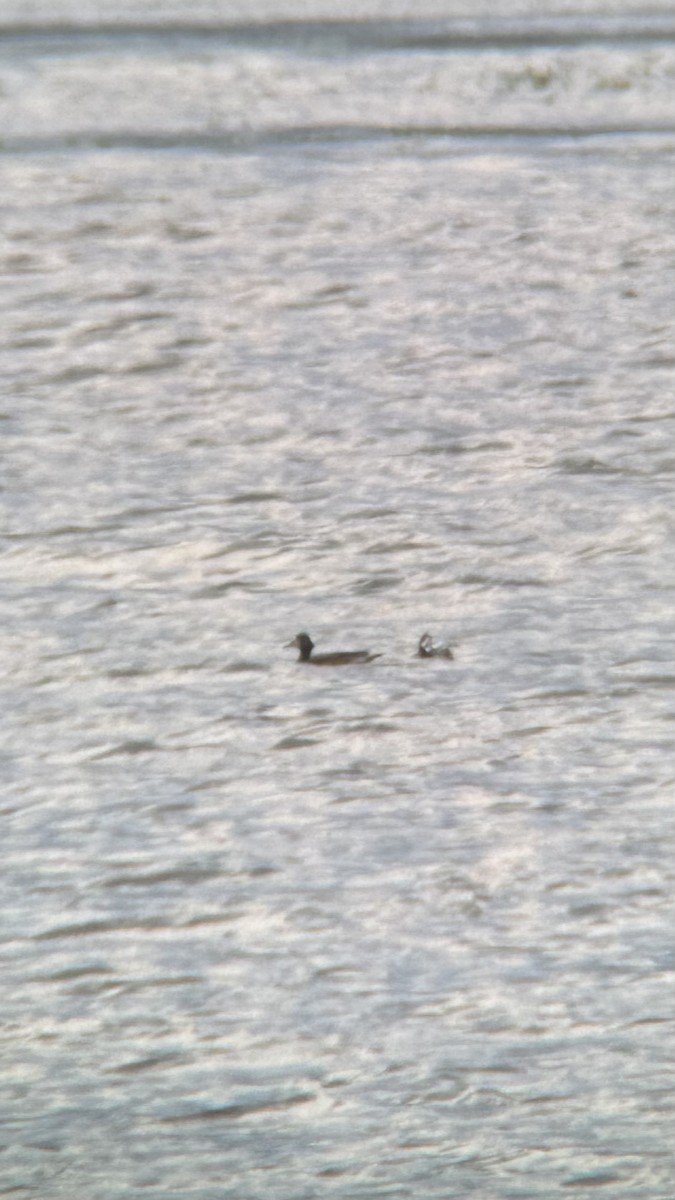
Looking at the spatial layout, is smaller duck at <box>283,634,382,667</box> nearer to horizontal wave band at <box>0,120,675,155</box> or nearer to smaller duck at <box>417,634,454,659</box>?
smaller duck at <box>417,634,454,659</box>

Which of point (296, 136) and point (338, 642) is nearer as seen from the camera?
point (338, 642)

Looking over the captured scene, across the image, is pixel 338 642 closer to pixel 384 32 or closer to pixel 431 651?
pixel 431 651

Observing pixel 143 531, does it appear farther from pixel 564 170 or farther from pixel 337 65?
pixel 337 65

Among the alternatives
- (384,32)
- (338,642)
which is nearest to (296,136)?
(384,32)

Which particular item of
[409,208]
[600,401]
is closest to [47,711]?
[600,401]

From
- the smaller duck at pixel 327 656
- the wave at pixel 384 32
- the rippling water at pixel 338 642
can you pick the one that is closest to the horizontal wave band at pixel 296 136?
the rippling water at pixel 338 642

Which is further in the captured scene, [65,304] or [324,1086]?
[65,304]

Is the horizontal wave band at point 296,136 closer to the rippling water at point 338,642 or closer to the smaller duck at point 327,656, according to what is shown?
the rippling water at point 338,642
